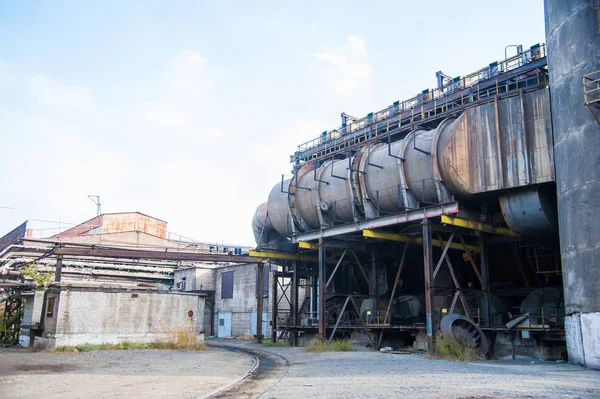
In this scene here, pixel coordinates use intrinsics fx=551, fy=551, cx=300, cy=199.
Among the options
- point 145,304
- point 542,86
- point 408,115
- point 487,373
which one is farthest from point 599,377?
point 145,304

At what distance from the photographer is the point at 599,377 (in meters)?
13.0

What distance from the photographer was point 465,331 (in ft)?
67.3

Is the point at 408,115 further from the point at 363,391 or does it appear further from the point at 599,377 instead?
the point at 363,391

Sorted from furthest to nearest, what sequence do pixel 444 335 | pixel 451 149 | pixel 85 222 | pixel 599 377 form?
pixel 85 222 < pixel 451 149 < pixel 444 335 < pixel 599 377

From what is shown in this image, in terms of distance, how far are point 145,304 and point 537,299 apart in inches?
692

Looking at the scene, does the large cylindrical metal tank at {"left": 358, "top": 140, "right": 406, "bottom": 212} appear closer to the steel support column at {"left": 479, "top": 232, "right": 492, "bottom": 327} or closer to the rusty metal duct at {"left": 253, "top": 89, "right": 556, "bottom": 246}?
the rusty metal duct at {"left": 253, "top": 89, "right": 556, "bottom": 246}

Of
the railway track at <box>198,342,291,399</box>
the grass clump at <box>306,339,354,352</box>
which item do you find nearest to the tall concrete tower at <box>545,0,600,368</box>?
the railway track at <box>198,342,291,399</box>

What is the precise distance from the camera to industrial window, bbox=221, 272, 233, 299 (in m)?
44.3

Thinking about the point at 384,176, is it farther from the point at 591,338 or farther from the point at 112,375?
the point at 112,375

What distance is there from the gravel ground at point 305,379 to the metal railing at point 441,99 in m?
12.1

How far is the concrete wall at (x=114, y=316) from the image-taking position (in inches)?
920

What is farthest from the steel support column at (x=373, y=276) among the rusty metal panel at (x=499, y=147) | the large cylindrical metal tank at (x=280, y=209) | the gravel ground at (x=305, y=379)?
the gravel ground at (x=305, y=379)

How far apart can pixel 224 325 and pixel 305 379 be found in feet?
106

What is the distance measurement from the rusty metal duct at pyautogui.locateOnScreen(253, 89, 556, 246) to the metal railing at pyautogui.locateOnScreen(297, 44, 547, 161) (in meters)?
1.85
